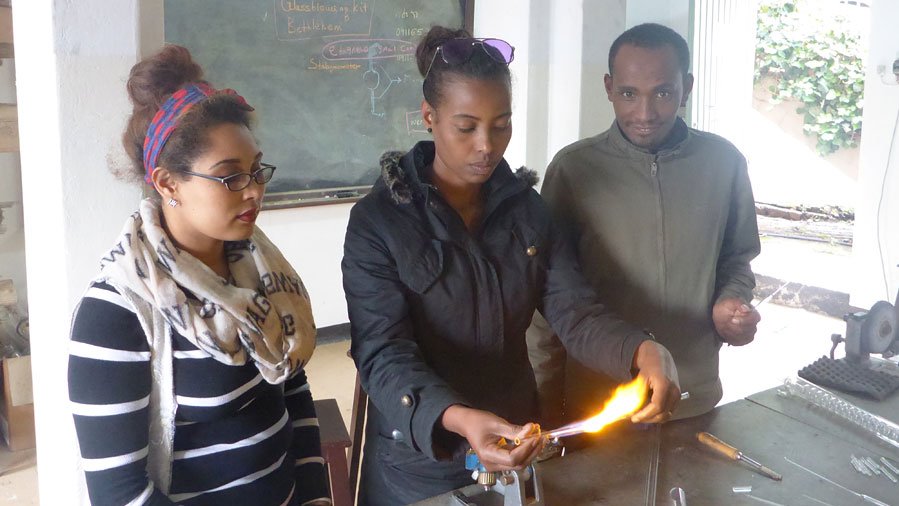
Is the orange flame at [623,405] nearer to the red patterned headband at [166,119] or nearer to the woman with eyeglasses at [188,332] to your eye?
the woman with eyeglasses at [188,332]

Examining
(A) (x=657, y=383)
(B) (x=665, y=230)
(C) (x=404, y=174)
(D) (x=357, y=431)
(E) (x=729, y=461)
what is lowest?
(D) (x=357, y=431)

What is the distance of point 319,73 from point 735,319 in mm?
3886

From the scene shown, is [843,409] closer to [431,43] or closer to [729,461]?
[729,461]

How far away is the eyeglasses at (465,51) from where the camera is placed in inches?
73.0

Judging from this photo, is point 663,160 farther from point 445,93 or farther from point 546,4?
point 546,4

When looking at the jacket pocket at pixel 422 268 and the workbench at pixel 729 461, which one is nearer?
the workbench at pixel 729 461

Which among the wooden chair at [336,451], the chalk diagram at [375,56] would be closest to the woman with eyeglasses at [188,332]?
the wooden chair at [336,451]

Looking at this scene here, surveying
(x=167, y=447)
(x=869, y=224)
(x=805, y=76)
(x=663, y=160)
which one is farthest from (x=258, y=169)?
(x=805, y=76)

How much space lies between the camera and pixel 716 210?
236cm

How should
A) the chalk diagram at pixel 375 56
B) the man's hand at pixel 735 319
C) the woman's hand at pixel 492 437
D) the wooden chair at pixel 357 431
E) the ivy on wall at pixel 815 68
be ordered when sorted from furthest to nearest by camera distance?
the ivy on wall at pixel 815 68 → the chalk diagram at pixel 375 56 → the wooden chair at pixel 357 431 → the man's hand at pixel 735 319 → the woman's hand at pixel 492 437

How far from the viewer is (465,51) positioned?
1.87m

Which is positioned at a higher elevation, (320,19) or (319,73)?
(320,19)

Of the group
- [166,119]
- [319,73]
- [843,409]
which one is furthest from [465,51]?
[319,73]

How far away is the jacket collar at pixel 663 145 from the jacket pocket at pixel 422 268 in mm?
831
